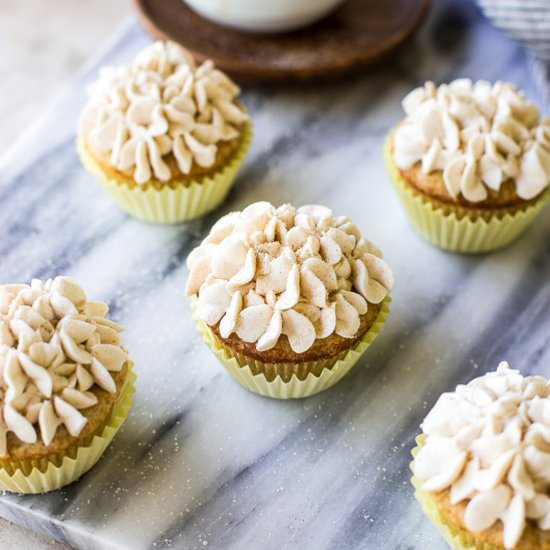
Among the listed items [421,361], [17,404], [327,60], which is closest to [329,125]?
[327,60]

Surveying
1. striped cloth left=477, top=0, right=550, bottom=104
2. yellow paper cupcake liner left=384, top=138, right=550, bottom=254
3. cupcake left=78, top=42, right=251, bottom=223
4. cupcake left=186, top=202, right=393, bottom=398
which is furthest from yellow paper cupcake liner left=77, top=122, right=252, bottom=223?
striped cloth left=477, top=0, right=550, bottom=104

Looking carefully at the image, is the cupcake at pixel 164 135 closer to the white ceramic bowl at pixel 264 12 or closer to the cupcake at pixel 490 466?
the white ceramic bowl at pixel 264 12

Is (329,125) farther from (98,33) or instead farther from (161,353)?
(98,33)

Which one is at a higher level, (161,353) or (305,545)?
(161,353)

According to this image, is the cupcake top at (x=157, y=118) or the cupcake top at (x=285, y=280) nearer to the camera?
the cupcake top at (x=285, y=280)

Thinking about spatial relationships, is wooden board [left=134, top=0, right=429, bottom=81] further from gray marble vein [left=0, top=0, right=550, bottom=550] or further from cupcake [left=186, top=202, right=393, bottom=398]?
cupcake [left=186, top=202, right=393, bottom=398]

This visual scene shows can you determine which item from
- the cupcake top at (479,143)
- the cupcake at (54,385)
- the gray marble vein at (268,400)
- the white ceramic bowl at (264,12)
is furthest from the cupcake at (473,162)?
the cupcake at (54,385)
